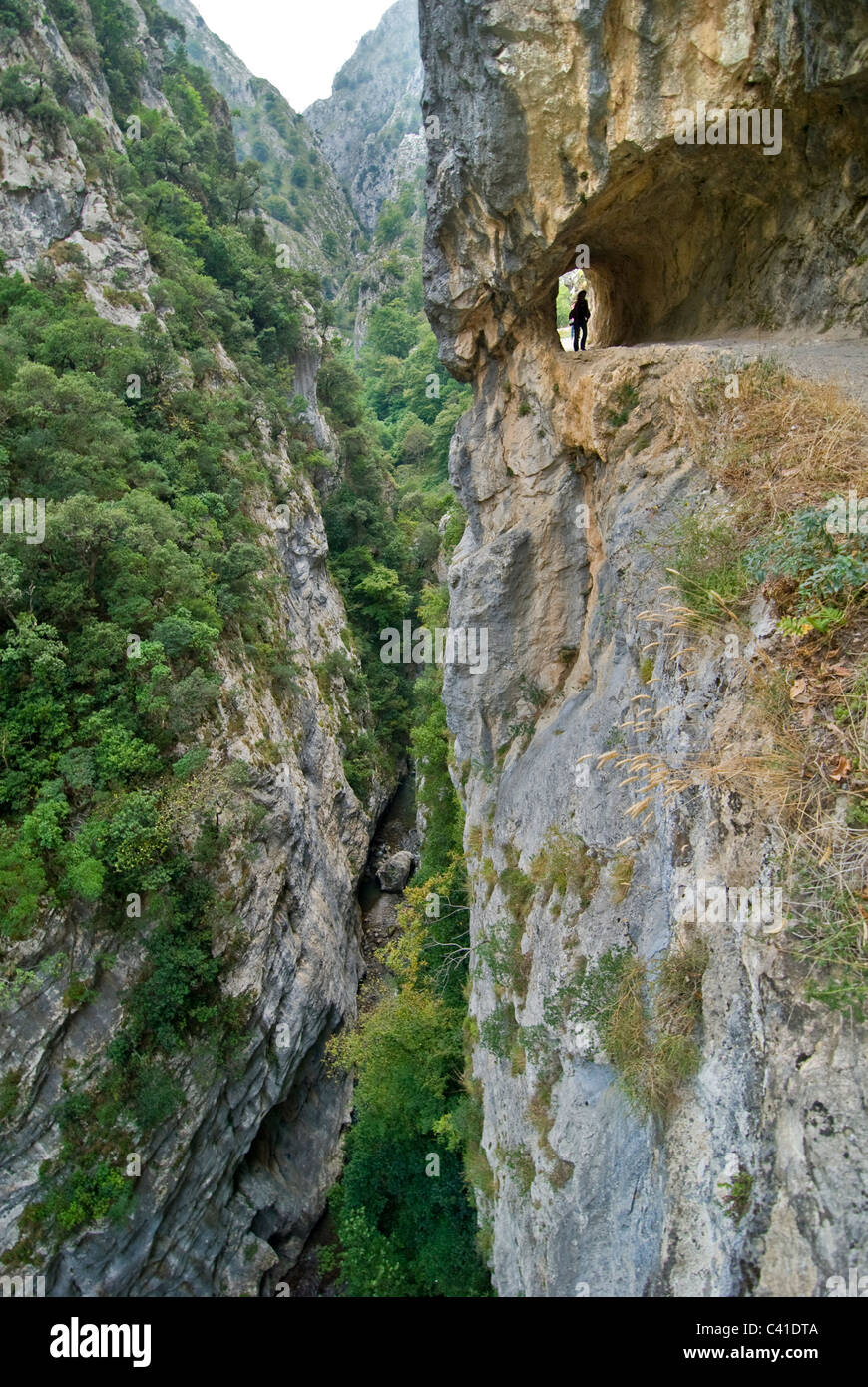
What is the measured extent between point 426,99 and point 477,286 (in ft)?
8.74

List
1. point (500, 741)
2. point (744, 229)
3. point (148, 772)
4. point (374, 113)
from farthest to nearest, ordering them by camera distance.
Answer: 1. point (374, 113)
2. point (148, 772)
3. point (500, 741)
4. point (744, 229)

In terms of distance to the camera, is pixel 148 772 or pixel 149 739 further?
pixel 149 739

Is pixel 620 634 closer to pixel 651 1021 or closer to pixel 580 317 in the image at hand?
pixel 651 1021

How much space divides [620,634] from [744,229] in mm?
6394

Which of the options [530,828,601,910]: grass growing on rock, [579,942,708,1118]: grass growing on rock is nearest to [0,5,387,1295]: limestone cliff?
[530,828,601,910]: grass growing on rock

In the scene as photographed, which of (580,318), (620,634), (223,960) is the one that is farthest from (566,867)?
(580,318)

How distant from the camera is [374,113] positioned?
91.1 metres

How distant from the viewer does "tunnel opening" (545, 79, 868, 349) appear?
786 centimetres

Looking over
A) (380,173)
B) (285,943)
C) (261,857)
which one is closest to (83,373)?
(261,857)

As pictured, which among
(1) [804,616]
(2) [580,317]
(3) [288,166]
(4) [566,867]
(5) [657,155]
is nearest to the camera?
(1) [804,616]

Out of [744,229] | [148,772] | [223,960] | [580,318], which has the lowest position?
[223,960]

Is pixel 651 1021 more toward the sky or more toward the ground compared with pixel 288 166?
more toward the ground

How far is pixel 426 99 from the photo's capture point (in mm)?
10242
